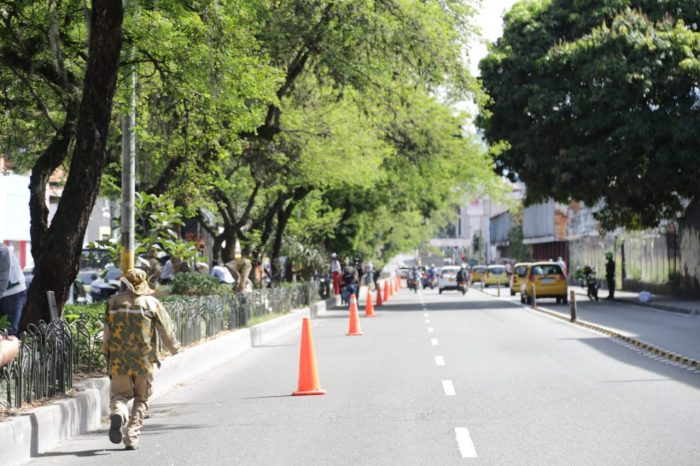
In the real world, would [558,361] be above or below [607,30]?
below

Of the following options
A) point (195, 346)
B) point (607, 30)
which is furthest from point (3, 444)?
point (607, 30)

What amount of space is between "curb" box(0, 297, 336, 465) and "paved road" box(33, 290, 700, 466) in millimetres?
164

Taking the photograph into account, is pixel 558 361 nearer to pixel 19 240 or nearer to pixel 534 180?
pixel 534 180

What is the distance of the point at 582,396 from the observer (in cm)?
1330

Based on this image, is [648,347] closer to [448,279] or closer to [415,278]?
[448,279]

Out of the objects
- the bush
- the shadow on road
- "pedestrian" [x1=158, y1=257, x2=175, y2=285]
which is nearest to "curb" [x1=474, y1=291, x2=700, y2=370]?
the shadow on road

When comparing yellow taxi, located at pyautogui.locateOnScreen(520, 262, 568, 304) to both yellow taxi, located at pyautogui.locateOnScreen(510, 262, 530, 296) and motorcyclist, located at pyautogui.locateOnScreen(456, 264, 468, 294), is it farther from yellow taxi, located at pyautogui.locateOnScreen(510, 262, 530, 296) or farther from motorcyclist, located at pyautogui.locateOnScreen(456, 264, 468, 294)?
motorcyclist, located at pyautogui.locateOnScreen(456, 264, 468, 294)

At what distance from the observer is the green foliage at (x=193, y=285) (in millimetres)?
23969

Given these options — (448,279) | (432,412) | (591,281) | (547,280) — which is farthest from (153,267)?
(448,279)

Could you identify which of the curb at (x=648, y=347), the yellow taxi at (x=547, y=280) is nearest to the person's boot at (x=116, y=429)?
the curb at (x=648, y=347)

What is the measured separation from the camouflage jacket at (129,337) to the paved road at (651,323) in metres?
10.2

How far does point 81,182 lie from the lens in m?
13.8

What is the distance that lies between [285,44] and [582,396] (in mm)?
10945

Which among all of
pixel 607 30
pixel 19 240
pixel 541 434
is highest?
pixel 607 30
